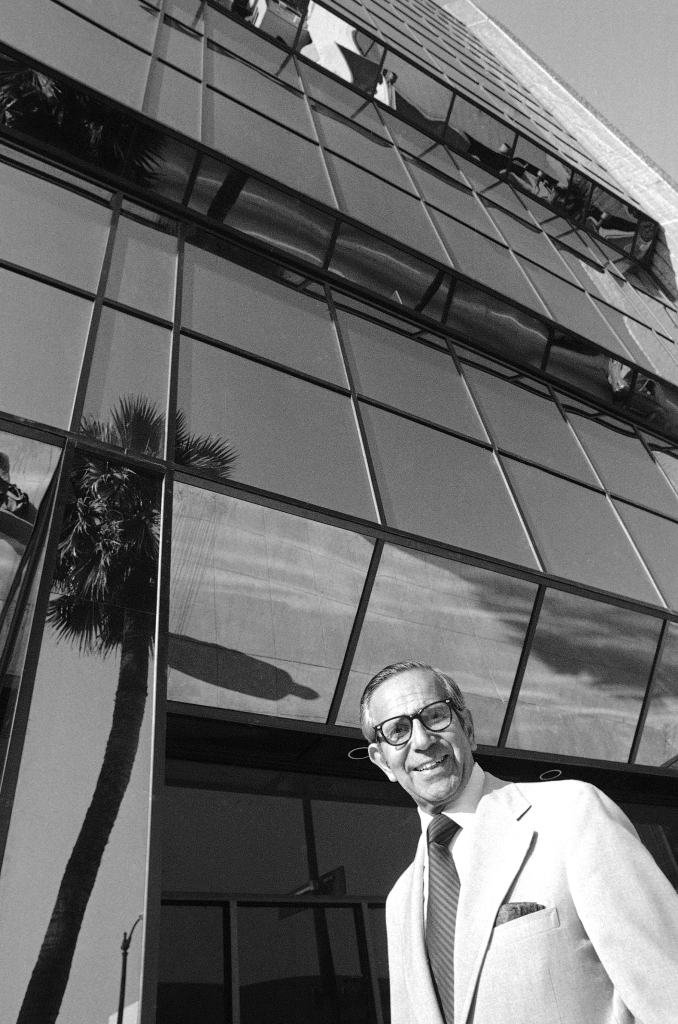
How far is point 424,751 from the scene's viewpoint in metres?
2.19

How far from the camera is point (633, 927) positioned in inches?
68.9

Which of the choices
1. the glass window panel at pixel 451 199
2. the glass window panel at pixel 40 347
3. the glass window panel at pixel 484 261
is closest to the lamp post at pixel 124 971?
the glass window panel at pixel 40 347

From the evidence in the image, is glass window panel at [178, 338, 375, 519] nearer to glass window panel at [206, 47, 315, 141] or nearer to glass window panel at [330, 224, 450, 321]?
glass window panel at [330, 224, 450, 321]

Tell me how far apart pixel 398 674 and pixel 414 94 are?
19.1 m

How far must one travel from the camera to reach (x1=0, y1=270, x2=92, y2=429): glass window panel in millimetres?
5781

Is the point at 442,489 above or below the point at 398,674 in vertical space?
above

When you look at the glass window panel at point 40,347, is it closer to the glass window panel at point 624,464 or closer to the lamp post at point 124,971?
the lamp post at point 124,971

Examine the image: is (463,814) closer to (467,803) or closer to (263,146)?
(467,803)

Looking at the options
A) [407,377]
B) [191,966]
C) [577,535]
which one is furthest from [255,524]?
[577,535]

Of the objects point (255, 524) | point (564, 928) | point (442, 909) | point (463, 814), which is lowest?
point (564, 928)

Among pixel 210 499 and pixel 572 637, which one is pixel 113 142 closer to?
pixel 210 499

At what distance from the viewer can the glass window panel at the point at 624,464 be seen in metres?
11.1

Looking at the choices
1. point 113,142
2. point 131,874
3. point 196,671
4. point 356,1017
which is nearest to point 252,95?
point 113,142

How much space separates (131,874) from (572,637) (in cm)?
697
